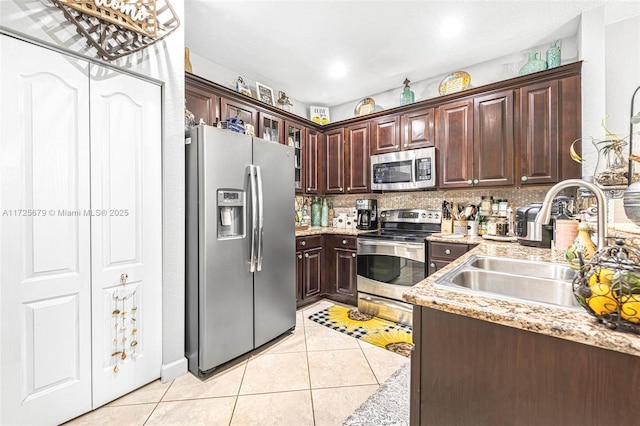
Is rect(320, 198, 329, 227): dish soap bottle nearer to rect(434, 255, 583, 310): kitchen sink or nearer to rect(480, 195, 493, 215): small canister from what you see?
Result: rect(480, 195, 493, 215): small canister

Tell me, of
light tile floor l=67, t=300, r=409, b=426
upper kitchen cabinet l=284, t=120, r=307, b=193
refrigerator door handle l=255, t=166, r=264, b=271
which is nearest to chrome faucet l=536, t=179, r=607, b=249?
light tile floor l=67, t=300, r=409, b=426

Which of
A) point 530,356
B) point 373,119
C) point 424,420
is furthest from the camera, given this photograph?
point 373,119

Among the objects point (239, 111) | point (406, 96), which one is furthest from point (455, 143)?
point (239, 111)

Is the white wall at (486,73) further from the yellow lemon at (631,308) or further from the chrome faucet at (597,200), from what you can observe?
the yellow lemon at (631,308)

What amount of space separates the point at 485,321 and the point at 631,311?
0.97 feet

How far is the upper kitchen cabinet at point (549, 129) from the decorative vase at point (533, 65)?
0.63 ft

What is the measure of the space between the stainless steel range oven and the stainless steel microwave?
1.52ft

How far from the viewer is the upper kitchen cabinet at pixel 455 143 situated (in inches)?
111

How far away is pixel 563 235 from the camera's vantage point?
5.59ft

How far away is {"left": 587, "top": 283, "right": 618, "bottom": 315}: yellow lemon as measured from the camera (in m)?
0.63

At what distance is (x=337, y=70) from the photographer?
10.4 ft

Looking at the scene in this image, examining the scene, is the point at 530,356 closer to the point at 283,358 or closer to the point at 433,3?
the point at 283,358

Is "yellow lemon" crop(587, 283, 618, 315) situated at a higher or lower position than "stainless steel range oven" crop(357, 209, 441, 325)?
higher

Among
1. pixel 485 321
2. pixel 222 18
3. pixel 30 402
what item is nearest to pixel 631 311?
pixel 485 321
